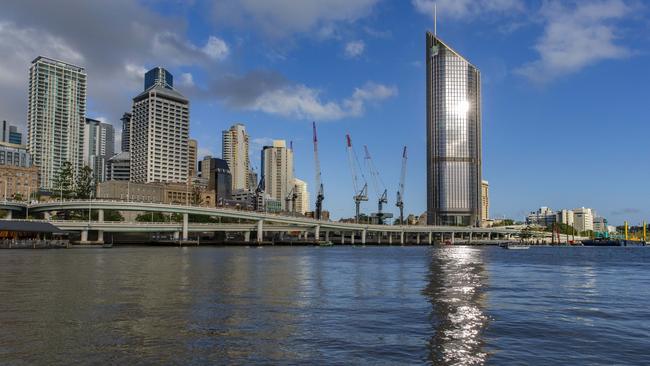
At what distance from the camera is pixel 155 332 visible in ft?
94.0

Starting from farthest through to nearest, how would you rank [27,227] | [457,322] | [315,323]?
[27,227]
[457,322]
[315,323]

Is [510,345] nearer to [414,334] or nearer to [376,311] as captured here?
[414,334]

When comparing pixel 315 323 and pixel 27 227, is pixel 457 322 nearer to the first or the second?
pixel 315 323

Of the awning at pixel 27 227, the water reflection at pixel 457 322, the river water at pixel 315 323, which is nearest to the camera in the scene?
the river water at pixel 315 323

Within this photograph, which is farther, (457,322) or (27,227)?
(27,227)

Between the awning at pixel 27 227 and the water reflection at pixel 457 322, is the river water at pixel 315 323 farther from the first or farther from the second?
the awning at pixel 27 227

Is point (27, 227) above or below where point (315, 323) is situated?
above

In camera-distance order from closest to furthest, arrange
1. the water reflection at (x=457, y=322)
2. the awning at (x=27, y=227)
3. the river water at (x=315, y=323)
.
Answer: the river water at (x=315, y=323)
the water reflection at (x=457, y=322)
the awning at (x=27, y=227)

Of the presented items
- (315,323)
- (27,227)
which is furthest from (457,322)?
(27,227)

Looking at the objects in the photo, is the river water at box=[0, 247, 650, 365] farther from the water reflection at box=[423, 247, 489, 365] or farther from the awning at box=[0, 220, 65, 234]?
the awning at box=[0, 220, 65, 234]

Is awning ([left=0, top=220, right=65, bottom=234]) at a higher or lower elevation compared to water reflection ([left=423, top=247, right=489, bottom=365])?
higher

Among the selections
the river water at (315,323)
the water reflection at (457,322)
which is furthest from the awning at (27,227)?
the water reflection at (457,322)

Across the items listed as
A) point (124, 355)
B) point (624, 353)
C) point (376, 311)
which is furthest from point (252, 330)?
point (624, 353)

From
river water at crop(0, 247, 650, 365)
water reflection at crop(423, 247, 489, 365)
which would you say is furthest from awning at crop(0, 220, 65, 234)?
water reflection at crop(423, 247, 489, 365)
